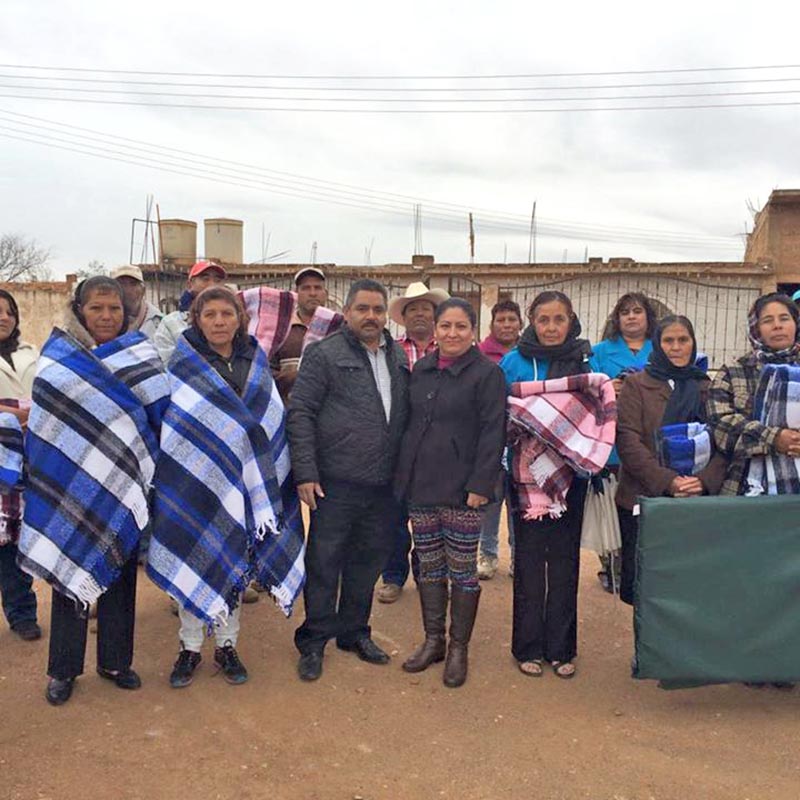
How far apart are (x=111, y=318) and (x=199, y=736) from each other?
5.98ft

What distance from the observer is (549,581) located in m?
3.76

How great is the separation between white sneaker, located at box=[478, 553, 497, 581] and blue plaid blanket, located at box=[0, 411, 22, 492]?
9.59 ft

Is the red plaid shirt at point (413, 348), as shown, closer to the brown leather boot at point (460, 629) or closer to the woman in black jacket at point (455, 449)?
the woman in black jacket at point (455, 449)

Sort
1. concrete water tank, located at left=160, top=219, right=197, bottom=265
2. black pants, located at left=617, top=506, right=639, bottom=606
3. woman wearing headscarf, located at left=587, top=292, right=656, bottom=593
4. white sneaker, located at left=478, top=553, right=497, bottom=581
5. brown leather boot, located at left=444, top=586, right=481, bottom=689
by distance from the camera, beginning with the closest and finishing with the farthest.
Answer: brown leather boot, located at left=444, top=586, right=481, bottom=689, black pants, located at left=617, top=506, right=639, bottom=606, woman wearing headscarf, located at left=587, top=292, right=656, bottom=593, white sneaker, located at left=478, top=553, right=497, bottom=581, concrete water tank, located at left=160, top=219, right=197, bottom=265

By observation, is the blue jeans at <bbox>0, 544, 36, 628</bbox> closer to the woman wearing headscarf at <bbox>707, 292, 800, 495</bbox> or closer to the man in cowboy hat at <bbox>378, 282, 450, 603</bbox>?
the man in cowboy hat at <bbox>378, 282, 450, 603</bbox>

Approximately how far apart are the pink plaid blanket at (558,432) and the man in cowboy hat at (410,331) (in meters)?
1.00

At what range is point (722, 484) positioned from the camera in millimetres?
3529

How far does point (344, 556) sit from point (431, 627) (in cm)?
56

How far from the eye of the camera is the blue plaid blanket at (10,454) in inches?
138

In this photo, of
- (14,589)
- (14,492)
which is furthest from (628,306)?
(14,589)

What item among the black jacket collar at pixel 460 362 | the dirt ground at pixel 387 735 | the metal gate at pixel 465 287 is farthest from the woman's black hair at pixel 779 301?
the metal gate at pixel 465 287

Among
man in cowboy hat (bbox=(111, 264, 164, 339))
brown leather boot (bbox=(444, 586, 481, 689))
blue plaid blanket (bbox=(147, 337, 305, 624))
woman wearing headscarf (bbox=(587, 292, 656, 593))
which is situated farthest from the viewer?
woman wearing headscarf (bbox=(587, 292, 656, 593))

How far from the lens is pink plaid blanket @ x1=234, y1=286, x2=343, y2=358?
4.49 meters

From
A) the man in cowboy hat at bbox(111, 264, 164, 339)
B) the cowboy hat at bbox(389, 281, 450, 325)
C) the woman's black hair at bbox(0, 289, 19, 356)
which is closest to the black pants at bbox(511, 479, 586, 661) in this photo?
the cowboy hat at bbox(389, 281, 450, 325)
